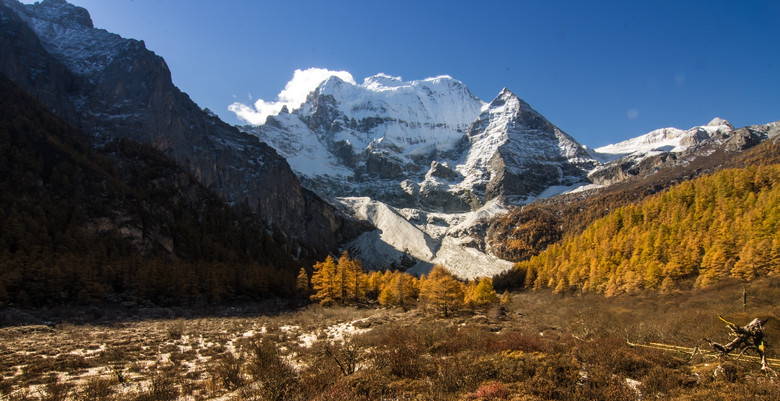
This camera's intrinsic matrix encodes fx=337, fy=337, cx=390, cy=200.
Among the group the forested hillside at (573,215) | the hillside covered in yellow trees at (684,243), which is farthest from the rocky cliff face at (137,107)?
the hillside covered in yellow trees at (684,243)

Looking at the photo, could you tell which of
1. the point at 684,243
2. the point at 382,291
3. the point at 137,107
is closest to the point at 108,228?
the point at 382,291

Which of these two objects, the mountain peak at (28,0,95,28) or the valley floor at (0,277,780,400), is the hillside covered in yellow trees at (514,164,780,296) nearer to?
the valley floor at (0,277,780,400)

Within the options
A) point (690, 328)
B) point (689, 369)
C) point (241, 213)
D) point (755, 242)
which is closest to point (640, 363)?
point (689, 369)

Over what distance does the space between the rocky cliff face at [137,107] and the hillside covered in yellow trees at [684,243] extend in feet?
312

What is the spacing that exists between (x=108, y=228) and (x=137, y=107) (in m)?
75.6

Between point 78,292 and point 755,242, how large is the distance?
84146 millimetres

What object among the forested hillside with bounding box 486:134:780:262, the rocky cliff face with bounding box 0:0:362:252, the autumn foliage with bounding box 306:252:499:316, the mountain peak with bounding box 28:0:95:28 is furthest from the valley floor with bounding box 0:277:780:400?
the mountain peak with bounding box 28:0:95:28

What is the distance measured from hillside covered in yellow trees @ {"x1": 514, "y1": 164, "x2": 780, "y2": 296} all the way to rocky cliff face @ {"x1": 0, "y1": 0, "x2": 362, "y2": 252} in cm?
9513

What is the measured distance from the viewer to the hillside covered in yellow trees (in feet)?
138

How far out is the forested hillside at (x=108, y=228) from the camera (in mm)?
43406

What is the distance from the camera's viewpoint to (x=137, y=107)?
118 m

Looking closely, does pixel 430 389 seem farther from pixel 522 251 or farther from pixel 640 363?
pixel 522 251

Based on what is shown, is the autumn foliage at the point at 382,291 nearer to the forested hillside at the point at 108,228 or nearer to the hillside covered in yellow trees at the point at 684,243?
the forested hillside at the point at 108,228

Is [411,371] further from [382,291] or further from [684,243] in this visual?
[684,243]
